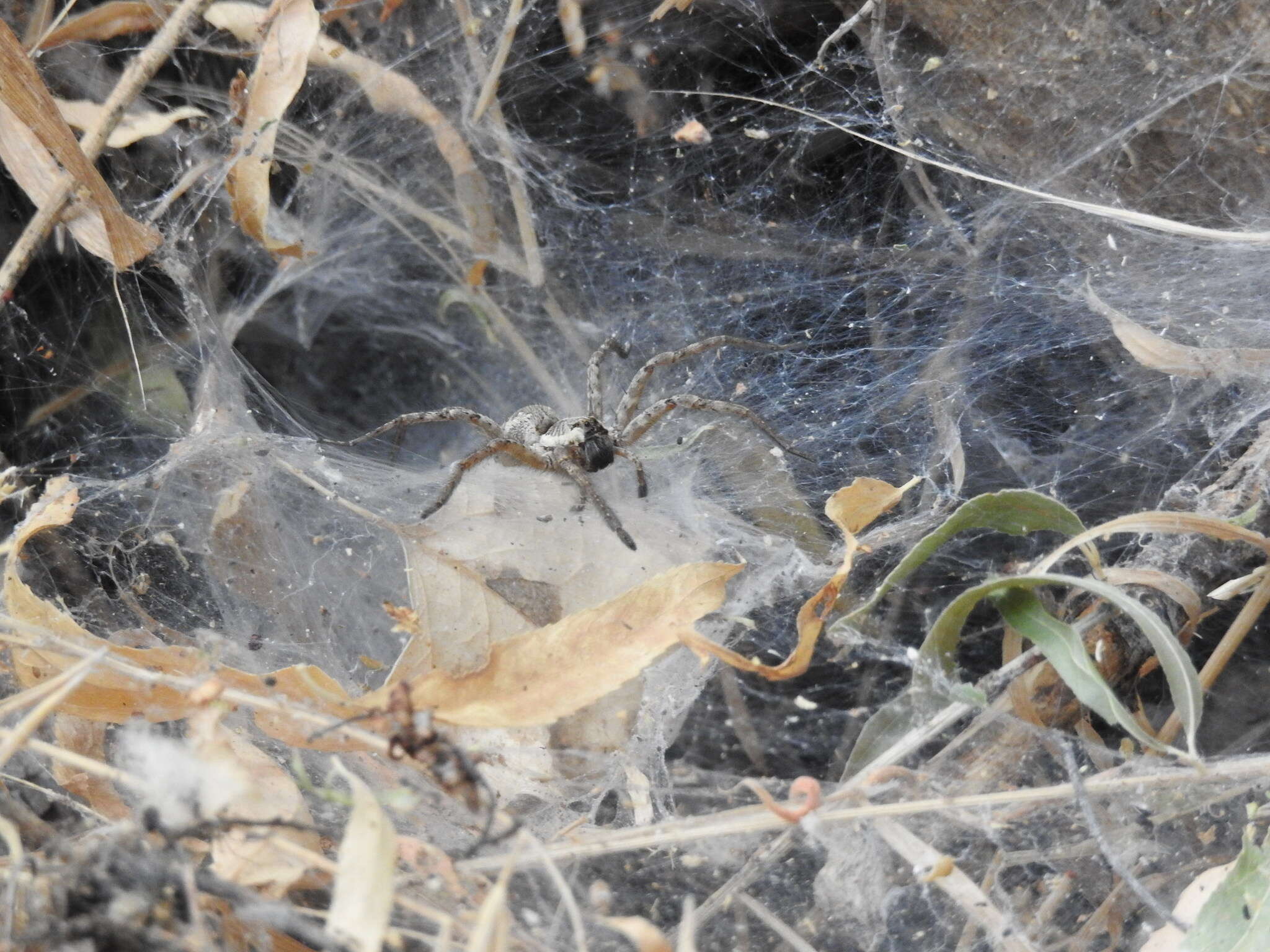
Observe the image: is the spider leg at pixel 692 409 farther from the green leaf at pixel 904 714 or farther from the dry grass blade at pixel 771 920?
the dry grass blade at pixel 771 920

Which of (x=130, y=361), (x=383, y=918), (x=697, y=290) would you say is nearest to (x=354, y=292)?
(x=130, y=361)

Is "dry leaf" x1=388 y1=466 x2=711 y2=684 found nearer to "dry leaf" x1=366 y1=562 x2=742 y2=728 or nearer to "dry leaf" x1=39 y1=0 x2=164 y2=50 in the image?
"dry leaf" x1=366 y1=562 x2=742 y2=728

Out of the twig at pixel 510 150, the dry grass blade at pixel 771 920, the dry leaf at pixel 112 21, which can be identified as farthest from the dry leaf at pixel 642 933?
the dry leaf at pixel 112 21

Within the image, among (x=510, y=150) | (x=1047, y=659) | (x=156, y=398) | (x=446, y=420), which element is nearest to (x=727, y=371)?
(x=446, y=420)

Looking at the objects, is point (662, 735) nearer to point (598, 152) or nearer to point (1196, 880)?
point (1196, 880)

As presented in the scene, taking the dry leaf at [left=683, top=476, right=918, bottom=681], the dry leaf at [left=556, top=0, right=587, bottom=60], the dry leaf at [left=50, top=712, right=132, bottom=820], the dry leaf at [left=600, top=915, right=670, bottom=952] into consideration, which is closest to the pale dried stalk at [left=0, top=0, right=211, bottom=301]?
the dry leaf at [left=556, top=0, right=587, bottom=60]

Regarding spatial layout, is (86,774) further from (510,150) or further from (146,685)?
(510,150)
